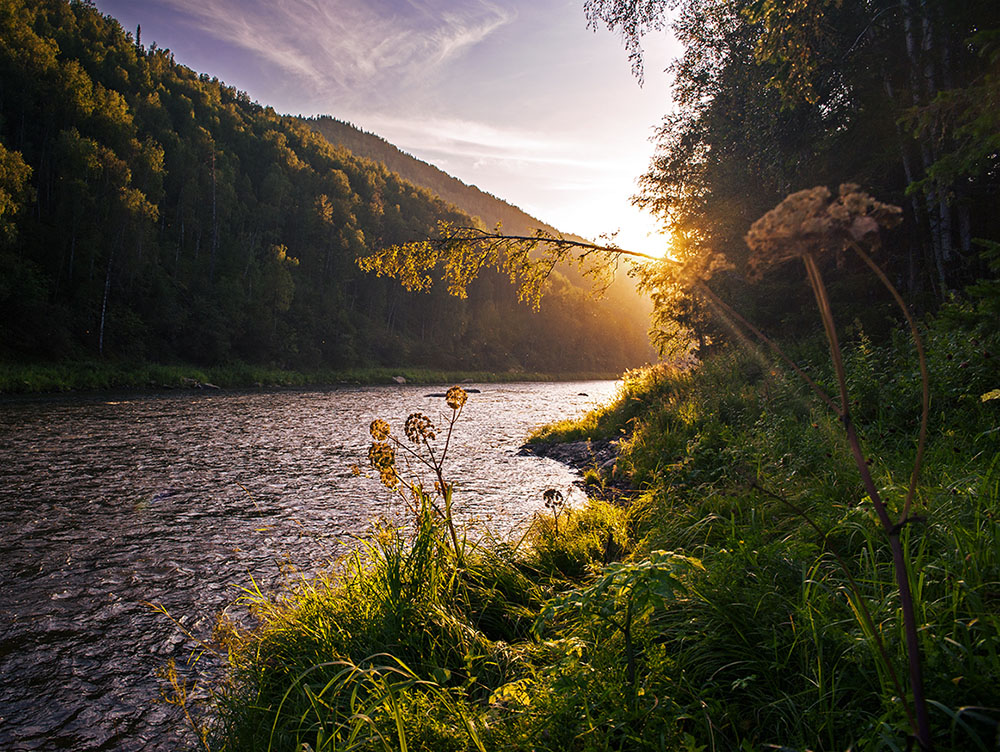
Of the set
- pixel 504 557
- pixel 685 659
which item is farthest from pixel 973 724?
pixel 504 557

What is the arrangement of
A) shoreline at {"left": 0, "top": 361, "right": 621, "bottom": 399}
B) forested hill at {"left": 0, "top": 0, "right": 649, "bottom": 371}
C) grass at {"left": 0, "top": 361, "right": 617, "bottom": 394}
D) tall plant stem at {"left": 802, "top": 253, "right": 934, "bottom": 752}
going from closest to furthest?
tall plant stem at {"left": 802, "top": 253, "right": 934, "bottom": 752} → shoreline at {"left": 0, "top": 361, "right": 621, "bottom": 399} → grass at {"left": 0, "top": 361, "right": 617, "bottom": 394} → forested hill at {"left": 0, "top": 0, "right": 649, "bottom": 371}

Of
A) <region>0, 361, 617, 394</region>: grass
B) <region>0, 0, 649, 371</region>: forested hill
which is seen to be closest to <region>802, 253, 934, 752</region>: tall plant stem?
<region>0, 0, 649, 371</region>: forested hill

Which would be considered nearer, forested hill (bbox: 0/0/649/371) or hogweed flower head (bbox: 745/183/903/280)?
hogweed flower head (bbox: 745/183/903/280)

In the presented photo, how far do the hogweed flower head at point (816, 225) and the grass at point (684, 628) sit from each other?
2.71 feet

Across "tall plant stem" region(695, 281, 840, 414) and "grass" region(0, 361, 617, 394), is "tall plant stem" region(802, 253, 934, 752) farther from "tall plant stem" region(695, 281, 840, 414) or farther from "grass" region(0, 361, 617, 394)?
"grass" region(0, 361, 617, 394)

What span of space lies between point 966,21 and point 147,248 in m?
47.4

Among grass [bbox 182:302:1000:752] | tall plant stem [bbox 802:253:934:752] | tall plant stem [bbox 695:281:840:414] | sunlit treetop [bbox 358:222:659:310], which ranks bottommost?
grass [bbox 182:302:1000:752]

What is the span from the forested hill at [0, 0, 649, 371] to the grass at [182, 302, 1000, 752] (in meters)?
27.1

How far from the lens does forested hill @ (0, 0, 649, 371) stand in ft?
117

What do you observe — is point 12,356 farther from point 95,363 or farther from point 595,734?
point 595,734

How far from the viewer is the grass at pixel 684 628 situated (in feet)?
7.09

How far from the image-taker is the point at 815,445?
235 inches

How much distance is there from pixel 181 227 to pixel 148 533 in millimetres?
54857

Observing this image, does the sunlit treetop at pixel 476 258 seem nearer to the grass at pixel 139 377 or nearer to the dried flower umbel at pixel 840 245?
the dried flower umbel at pixel 840 245
